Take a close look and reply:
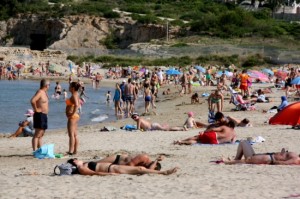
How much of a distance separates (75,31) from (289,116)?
6203 cm

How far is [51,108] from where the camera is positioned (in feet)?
91.6

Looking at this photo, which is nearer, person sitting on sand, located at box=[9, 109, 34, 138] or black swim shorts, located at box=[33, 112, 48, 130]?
black swim shorts, located at box=[33, 112, 48, 130]

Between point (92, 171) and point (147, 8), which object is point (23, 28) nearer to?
point (147, 8)

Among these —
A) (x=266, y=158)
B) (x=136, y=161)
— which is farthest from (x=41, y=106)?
(x=266, y=158)

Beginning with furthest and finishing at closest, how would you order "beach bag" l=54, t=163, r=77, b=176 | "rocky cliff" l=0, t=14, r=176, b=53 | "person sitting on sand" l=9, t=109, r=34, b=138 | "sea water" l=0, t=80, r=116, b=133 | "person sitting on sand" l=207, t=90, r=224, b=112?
"rocky cliff" l=0, t=14, r=176, b=53 < "sea water" l=0, t=80, r=116, b=133 < "person sitting on sand" l=207, t=90, r=224, b=112 < "person sitting on sand" l=9, t=109, r=34, b=138 < "beach bag" l=54, t=163, r=77, b=176

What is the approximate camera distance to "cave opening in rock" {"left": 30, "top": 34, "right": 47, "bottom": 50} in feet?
267

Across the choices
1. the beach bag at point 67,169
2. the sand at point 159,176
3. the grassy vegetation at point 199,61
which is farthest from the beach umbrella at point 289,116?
the grassy vegetation at point 199,61

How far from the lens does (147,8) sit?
82.2 meters

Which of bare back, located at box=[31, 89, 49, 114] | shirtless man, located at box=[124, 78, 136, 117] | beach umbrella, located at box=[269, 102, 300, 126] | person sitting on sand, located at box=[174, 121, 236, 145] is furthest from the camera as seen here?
shirtless man, located at box=[124, 78, 136, 117]

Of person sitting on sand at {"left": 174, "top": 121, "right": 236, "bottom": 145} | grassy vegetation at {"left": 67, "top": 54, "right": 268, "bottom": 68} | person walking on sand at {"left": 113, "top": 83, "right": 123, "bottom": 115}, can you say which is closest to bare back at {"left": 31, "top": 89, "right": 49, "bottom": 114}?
person sitting on sand at {"left": 174, "top": 121, "right": 236, "bottom": 145}

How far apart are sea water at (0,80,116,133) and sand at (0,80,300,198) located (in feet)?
19.7

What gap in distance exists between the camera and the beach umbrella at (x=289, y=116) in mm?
16047

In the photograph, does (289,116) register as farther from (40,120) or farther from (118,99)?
(118,99)

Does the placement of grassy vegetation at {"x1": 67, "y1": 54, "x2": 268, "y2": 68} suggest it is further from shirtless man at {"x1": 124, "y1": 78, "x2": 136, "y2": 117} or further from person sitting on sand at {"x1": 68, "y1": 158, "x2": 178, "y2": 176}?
person sitting on sand at {"x1": 68, "y1": 158, "x2": 178, "y2": 176}
